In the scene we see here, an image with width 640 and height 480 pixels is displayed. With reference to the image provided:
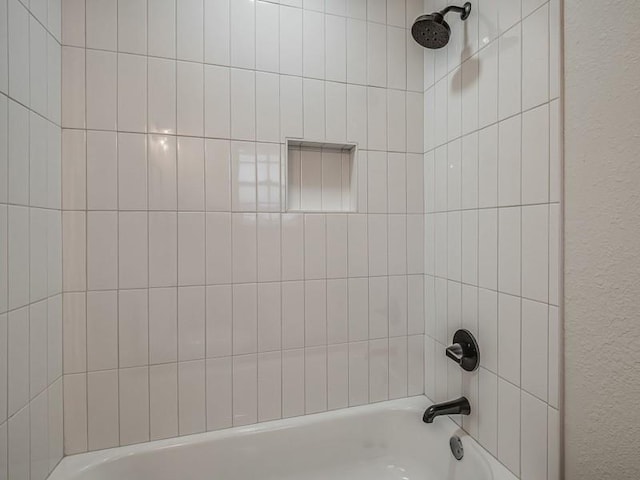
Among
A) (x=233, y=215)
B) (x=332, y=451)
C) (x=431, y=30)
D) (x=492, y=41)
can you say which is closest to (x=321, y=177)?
(x=233, y=215)

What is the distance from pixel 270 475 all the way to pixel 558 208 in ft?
4.85

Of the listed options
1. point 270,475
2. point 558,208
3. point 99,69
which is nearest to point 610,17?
point 558,208

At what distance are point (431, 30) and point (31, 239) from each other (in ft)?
5.18

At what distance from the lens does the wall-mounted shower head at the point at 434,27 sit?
3.90 feet

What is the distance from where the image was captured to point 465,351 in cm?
129

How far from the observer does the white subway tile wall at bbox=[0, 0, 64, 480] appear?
2.96ft

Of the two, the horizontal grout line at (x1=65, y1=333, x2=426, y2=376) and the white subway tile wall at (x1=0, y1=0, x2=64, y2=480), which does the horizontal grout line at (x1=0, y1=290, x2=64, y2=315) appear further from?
the horizontal grout line at (x1=65, y1=333, x2=426, y2=376)

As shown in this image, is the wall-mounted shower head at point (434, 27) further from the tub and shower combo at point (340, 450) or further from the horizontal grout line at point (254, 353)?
the horizontal grout line at point (254, 353)

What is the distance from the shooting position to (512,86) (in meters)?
1.08

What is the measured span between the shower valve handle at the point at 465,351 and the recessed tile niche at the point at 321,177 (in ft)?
2.37

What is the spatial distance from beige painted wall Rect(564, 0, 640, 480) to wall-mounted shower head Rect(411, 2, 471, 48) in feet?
1.38

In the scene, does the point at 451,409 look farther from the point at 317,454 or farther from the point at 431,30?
the point at 431,30

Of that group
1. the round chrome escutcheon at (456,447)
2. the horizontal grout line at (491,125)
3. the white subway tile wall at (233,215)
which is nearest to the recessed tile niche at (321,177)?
the white subway tile wall at (233,215)

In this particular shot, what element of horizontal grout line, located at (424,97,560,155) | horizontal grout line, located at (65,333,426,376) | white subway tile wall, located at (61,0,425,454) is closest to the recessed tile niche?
white subway tile wall, located at (61,0,425,454)
